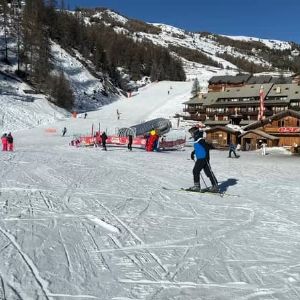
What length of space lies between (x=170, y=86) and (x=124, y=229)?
114 meters

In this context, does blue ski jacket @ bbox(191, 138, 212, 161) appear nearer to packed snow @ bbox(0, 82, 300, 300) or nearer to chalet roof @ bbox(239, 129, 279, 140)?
packed snow @ bbox(0, 82, 300, 300)

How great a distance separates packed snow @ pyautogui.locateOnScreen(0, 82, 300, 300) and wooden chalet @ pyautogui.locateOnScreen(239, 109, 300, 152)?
123 ft

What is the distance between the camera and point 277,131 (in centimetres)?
5159

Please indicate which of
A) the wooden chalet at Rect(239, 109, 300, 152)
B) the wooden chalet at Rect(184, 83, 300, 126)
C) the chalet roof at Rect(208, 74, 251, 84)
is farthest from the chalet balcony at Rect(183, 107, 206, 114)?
the chalet roof at Rect(208, 74, 251, 84)

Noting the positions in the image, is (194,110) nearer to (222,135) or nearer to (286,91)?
(286,91)

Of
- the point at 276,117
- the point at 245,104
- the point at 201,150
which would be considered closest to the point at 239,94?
the point at 245,104

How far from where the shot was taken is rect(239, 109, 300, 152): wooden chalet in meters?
50.8

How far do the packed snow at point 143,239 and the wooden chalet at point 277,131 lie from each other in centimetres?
3746

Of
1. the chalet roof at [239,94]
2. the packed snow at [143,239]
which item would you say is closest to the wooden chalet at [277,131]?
the chalet roof at [239,94]

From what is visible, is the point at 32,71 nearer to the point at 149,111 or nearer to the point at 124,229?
the point at 149,111

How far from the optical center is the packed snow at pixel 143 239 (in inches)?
202

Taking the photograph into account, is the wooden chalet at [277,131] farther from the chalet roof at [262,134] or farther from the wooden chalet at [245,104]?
the wooden chalet at [245,104]

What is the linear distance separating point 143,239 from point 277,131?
47.0 metres

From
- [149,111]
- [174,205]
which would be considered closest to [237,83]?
[149,111]
